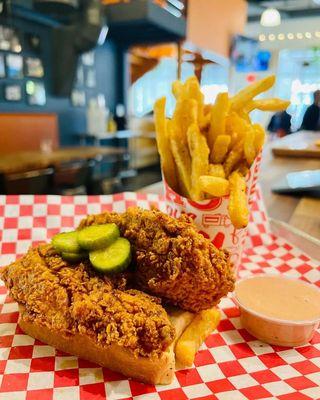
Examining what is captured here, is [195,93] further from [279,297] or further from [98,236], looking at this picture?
[279,297]

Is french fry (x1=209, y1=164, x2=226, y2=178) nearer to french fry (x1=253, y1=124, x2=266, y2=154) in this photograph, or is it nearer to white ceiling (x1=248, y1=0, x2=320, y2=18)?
french fry (x1=253, y1=124, x2=266, y2=154)

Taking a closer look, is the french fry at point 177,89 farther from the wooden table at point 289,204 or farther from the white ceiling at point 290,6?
the white ceiling at point 290,6

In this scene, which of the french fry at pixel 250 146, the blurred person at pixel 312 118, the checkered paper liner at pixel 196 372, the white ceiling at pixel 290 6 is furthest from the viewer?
the white ceiling at pixel 290 6

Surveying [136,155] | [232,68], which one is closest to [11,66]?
[136,155]

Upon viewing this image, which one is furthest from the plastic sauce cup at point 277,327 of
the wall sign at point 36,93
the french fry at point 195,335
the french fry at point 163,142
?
the wall sign at point 36,93

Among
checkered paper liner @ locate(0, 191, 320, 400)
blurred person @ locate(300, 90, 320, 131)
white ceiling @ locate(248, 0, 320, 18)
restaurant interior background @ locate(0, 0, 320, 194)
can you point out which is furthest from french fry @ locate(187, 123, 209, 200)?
white ceiling @ locate(248, 0, 320, 18)

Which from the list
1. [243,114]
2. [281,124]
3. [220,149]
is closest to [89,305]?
[220,149]
